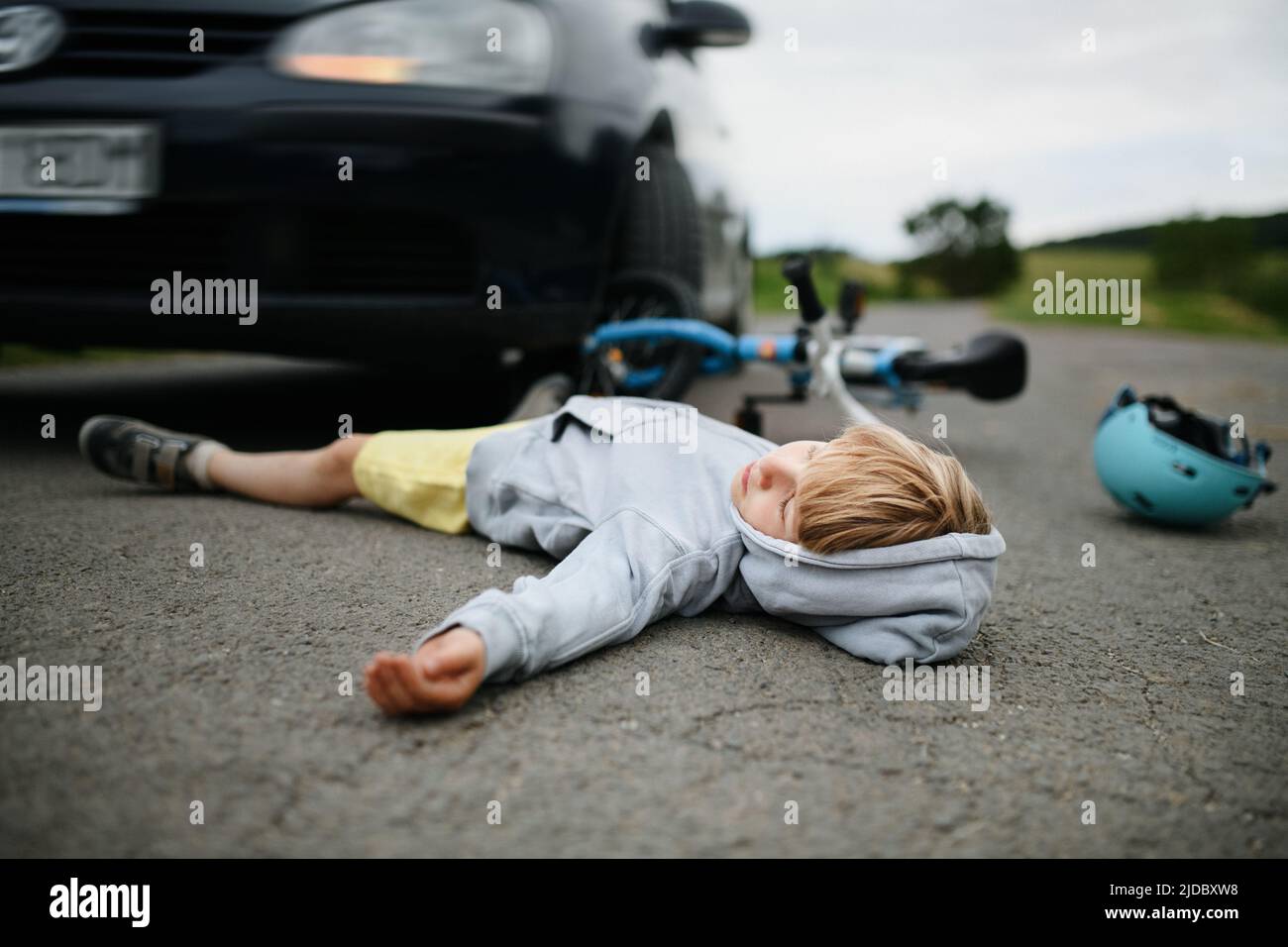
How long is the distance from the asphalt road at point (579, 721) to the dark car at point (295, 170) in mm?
540

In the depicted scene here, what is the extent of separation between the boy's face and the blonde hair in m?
0.05

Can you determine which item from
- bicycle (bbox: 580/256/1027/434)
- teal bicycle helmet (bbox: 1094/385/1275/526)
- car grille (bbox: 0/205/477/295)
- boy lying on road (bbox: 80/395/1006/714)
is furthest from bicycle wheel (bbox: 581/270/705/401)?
teal bicycle helmet (bbox: 1094/385/1275/526)

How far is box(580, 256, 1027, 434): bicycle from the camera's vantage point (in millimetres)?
3143

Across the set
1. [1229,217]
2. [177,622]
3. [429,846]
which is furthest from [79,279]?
[1229,217]

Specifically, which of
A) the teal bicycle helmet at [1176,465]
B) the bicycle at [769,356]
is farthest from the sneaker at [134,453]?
the teal bicycle helmet at [1176,465]

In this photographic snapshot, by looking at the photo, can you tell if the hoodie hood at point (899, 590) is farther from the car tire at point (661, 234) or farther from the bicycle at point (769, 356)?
the car tire at point (661, 234)

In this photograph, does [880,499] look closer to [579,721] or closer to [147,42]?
[579,721]

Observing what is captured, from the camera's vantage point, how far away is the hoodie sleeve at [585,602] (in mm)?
1357

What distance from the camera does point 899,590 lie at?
159cm

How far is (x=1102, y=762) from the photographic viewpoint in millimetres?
1327

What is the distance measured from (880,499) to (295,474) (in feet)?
5.02

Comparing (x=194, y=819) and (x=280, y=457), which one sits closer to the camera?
(x=194, y=819)
